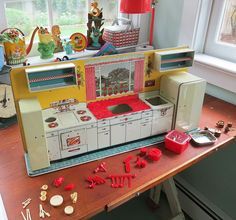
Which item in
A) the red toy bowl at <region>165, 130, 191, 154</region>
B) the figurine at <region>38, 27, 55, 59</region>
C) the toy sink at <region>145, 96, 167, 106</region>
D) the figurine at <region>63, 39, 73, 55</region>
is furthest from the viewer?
the figurine at <region>63, 39, 73, 55</region>

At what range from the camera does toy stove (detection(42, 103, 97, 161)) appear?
84cm

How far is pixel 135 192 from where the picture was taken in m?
0.78

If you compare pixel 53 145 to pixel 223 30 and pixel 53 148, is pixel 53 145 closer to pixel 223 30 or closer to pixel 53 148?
pixel 53 148

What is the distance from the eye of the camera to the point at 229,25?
4.69ft

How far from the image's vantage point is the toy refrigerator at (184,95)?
3.25 feet

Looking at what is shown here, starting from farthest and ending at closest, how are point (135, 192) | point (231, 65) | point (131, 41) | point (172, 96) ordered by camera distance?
1. point (131, 41)
2. point (231, 65)
3. point (172, 96)
4. point (135, 192)

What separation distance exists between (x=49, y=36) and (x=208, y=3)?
0.88m

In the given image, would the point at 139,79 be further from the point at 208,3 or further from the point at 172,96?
the point at 208,3

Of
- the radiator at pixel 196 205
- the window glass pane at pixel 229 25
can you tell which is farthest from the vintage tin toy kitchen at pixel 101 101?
the radiator at pixel 196 205

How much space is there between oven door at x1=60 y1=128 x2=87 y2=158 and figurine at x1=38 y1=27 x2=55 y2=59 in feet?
2.34

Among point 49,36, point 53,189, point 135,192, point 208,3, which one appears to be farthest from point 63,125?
point 208,3

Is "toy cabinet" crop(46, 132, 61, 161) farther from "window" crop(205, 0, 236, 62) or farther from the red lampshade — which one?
"window" crop(205, 0, 236, 62)

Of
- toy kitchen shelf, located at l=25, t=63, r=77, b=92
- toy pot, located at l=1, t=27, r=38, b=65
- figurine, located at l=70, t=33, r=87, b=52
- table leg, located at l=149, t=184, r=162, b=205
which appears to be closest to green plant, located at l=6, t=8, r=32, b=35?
toy pot, located at l=1, t=27, r=38, b=65

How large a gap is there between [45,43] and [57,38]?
146 mm
